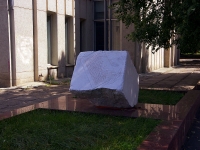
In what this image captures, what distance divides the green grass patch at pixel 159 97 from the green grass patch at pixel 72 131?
2.23m

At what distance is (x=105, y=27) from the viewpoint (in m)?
18.2

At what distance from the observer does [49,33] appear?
48.6 feet

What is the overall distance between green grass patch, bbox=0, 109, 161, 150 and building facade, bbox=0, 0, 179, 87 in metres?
5.92

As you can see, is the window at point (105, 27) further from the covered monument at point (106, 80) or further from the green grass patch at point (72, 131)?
the green grass patch at point (72, 131)

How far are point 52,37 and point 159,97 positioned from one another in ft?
24.6

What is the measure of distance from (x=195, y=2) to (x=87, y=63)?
3390mm

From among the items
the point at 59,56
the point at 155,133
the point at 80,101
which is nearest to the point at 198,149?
the point at 155,133

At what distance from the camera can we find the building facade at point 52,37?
1186 cm

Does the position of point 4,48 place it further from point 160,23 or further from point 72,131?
point 72,131

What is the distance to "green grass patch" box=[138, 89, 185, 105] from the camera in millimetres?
8328

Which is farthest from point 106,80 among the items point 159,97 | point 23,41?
point 23,41

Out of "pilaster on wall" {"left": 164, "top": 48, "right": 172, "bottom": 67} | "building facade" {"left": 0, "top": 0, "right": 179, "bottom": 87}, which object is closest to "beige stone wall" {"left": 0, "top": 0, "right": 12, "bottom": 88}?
"building facade" {"left": 0, "top": 0, "right": 179, "bottom": 87}

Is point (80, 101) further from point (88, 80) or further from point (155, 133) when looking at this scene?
point (155, 133)

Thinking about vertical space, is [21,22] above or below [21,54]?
above
